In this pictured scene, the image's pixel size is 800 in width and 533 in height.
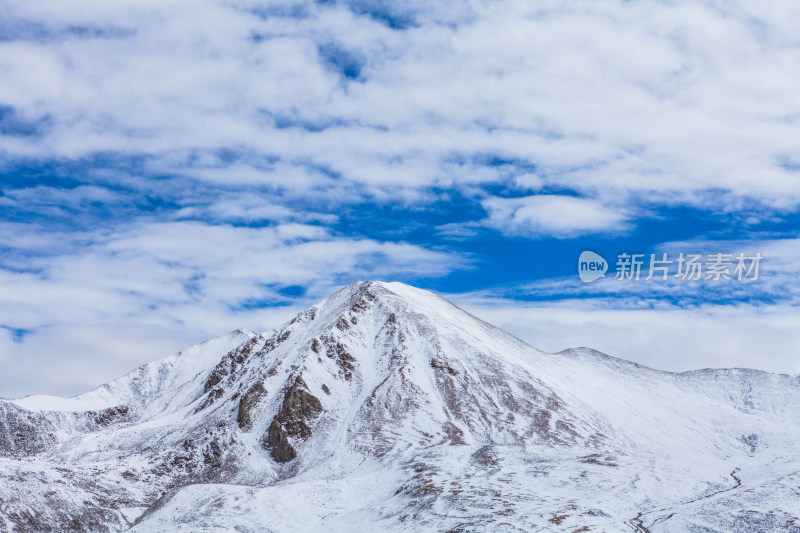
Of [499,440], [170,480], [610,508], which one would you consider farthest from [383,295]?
[610,508]

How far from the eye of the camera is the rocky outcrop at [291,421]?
14012 centimetres

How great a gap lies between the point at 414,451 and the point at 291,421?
3208cm

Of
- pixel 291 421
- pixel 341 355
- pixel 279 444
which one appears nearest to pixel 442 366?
pixel 341 355

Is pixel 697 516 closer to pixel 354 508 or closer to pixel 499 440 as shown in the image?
pixel 354 508

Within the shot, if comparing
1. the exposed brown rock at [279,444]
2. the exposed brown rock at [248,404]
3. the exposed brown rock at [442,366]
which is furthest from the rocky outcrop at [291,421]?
the exposed brown rock at [442,366]

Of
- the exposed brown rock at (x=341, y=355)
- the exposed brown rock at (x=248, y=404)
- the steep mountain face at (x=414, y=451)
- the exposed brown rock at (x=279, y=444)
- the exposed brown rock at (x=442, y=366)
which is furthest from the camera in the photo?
the exposed brown rock at (x=341, y=355)

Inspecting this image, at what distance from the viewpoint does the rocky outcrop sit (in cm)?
14012

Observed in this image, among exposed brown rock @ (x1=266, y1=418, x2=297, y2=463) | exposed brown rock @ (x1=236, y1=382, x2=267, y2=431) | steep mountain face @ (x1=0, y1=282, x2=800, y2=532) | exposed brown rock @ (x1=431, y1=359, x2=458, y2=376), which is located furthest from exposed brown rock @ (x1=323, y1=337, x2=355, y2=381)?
exposed brown rock @ (x1=266, y1=418, x2=297, y2=463)

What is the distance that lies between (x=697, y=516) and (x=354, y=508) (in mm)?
38897

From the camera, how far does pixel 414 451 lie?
129 m

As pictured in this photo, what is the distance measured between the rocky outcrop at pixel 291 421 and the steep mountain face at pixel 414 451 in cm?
46

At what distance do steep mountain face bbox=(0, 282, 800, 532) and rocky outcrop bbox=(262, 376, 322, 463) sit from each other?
17.9 inches

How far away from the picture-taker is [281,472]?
134 m

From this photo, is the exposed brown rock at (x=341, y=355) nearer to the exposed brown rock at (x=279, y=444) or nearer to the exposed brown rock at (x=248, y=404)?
the exposed brown rock at (x=248, y=404)
